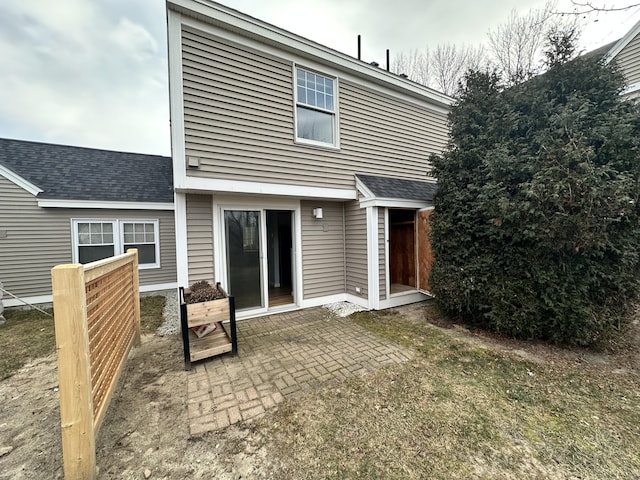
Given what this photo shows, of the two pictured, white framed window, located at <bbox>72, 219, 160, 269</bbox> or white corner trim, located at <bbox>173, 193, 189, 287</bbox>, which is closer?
white corner trim, located at <bbox>173, 193, 189, 287</bbox>

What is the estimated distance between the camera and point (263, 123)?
502cm

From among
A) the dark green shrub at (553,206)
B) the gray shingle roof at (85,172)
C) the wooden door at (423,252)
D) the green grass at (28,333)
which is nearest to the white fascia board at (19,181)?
the gray shingle roof at (85,172)

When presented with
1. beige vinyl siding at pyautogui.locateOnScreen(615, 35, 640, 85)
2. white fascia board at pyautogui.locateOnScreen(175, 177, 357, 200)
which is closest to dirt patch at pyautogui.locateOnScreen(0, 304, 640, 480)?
white fascia board at pyautogui.locateOnScreen(175, 177, 357, 200)

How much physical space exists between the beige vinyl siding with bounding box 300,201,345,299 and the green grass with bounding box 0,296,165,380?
10.5ft

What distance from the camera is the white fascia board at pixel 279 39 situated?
4.25 m

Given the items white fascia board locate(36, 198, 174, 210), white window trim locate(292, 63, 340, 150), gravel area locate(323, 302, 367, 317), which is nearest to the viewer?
white window trim locate(292, 63, 340, 150)

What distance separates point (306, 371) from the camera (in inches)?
127

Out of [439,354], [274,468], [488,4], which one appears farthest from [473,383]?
[488,4]

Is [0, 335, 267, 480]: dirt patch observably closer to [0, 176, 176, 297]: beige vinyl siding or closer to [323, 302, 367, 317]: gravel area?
[323, 302, 367, 317]: gravel area

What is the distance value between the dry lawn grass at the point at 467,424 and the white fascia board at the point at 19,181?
Result: 8896 millimetres

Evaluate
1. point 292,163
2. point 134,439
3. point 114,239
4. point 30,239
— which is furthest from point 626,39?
point 30,239

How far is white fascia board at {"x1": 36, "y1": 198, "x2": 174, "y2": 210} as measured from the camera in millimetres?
6941

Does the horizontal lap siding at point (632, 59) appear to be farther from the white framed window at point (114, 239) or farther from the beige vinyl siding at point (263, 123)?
the white framed window at point (114, 239)

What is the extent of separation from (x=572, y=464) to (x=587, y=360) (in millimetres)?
2243
